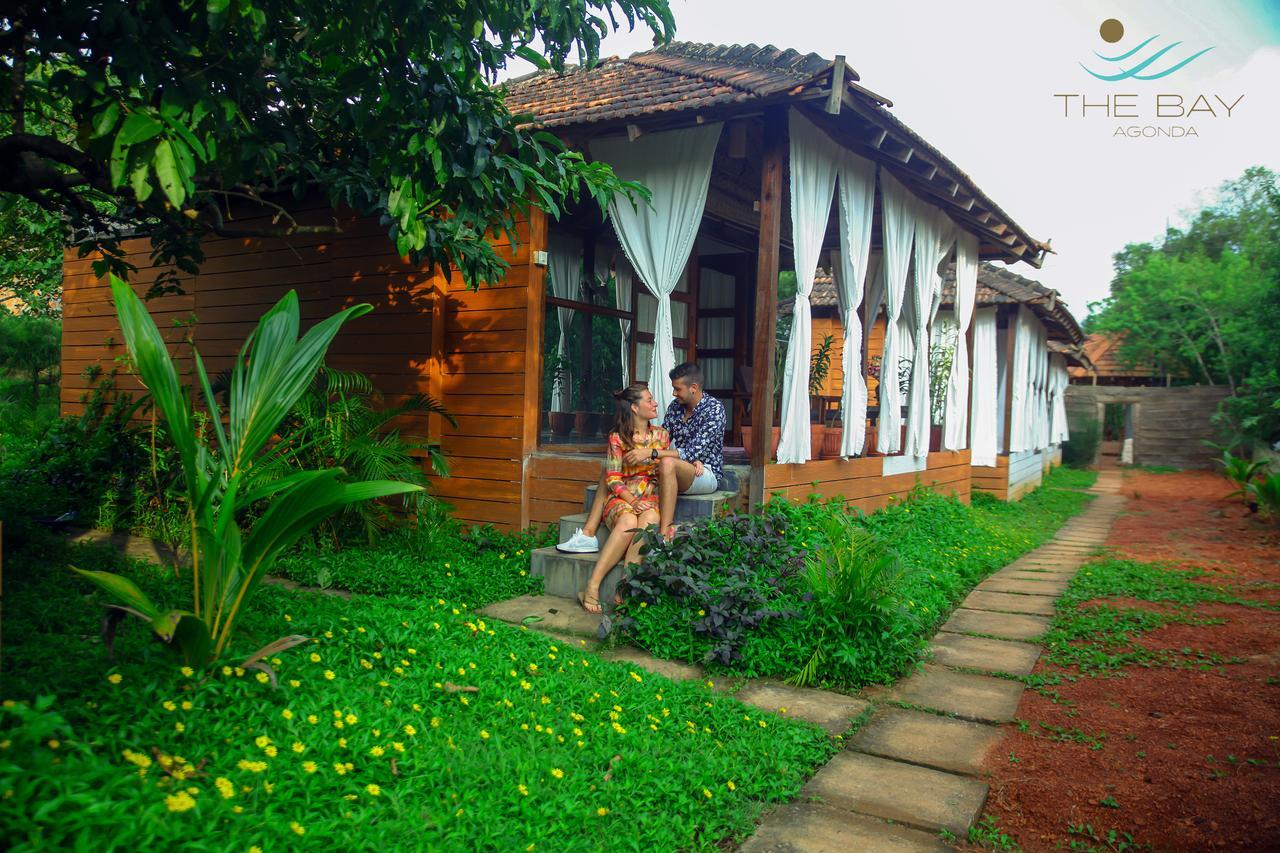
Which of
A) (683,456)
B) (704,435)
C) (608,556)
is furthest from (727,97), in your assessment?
(608,556)

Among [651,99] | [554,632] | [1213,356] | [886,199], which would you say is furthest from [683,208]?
[1213,356]

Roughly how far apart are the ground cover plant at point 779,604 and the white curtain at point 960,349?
13.5 feet

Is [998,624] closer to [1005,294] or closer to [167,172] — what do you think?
[167,172]

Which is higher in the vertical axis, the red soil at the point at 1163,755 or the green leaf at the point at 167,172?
the green leaf at the point at 167,172

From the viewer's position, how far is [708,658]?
4105mm

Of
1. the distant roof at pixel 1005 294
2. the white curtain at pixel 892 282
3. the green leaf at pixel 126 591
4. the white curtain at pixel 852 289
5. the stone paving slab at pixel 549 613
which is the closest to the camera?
→ the green leaf at pixel 126 591

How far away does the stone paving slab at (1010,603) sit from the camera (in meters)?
5.82

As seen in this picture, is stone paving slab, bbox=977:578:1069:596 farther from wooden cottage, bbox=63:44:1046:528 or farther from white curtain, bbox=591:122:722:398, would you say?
white curtain, bbox=591:122:722:398

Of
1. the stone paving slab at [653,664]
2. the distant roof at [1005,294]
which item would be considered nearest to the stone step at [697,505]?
→ the stone paving slab at [653,664]

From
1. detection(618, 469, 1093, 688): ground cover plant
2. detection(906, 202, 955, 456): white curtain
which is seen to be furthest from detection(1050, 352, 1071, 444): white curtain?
detection(618, 469, 1093, 688): ground cover plant

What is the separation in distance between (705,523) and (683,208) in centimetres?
255

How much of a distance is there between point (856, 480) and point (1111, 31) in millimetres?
5582

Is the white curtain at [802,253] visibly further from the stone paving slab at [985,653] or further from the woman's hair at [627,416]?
the stone paving slab at [985,653]

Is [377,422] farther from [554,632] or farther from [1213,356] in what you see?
[1213,356]
